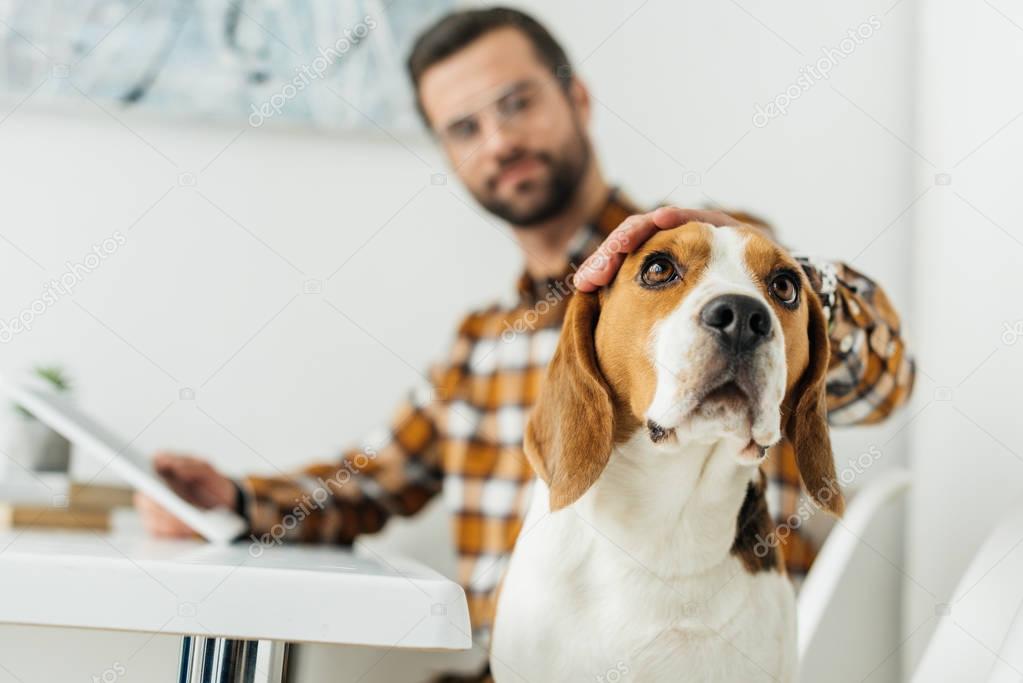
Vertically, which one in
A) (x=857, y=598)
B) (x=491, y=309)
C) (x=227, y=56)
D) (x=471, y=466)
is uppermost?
(x=227, y=56)

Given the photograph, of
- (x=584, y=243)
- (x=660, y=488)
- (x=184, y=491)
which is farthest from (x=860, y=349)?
(x=184, y=491)

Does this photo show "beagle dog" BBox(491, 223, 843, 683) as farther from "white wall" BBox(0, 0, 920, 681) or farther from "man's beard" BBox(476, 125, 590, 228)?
"white wall" BBox(0, 0, 920, 681)

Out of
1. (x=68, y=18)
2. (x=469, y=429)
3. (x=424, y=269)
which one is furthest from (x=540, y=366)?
(x=68, y=18)

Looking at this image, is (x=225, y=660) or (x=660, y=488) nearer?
(x=225, y=660)

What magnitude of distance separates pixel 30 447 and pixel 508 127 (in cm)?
115

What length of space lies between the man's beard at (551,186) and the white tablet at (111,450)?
874mm

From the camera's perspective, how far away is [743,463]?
3.17ft

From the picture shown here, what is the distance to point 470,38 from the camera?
188 cm

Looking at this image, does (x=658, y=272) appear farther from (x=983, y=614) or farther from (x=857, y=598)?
(x=857, y=598)

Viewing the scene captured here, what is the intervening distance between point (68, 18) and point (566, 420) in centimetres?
160

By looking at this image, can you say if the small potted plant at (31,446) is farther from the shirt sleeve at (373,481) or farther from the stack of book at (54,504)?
the shirt sleeve at (373,481)

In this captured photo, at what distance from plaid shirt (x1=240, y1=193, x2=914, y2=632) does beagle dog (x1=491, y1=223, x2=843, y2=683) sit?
0.68m

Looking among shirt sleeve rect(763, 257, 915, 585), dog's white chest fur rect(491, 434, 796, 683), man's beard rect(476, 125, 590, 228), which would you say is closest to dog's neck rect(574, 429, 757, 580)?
dog's white chest fur rect(491, 434, 796, 683)

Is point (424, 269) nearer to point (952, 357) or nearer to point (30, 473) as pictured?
point (30, 473)
